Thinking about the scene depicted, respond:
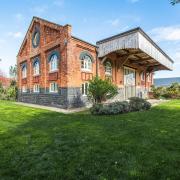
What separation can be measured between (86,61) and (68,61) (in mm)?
2712

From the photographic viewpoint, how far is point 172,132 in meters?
7.22

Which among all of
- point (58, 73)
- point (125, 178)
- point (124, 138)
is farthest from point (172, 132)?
point (58, 73)

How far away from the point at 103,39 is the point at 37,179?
16.9m

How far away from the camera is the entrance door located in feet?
82.3

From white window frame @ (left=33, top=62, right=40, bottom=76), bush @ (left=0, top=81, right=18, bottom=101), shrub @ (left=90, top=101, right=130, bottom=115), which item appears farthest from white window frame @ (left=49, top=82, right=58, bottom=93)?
bush @ (left=0, top=81, right=18, bottom=101)

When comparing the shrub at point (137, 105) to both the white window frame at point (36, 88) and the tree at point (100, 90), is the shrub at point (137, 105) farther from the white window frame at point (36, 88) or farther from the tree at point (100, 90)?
the white window frame at point (36, 88)

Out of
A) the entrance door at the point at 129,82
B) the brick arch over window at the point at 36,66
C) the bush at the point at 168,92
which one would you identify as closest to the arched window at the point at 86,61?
the brick arch over window at the point at 36,66

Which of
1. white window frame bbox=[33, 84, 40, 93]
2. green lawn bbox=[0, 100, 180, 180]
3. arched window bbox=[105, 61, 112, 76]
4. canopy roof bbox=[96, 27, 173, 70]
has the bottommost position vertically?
green lawn bbox=[0, 100, 180, 180]

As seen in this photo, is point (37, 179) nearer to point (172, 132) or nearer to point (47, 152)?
point (47, 152)

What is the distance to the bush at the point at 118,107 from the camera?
474 inches

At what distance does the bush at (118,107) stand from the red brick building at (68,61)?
15.6 ft

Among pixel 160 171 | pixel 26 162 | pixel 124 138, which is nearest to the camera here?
pixel 160 171

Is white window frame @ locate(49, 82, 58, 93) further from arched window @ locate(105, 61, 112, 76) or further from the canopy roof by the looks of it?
arched window @ locate(105, 61, 112, 76)

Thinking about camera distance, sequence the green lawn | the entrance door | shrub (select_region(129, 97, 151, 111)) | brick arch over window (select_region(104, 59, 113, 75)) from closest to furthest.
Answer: the green lawn, shrub (select_region(129, 97, 151, 111)), brick arch over window (select_region(104, 59, 113, 75)), the entrance door
